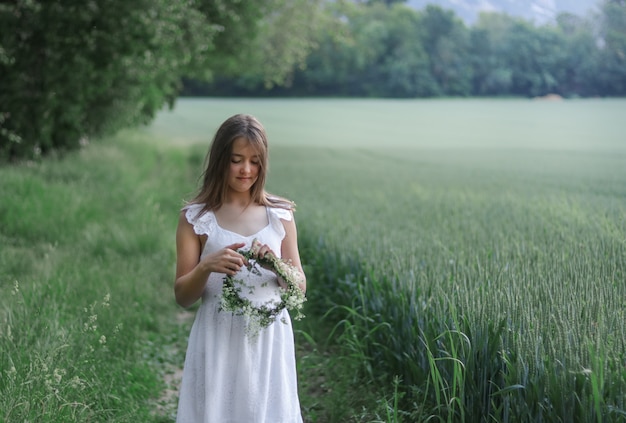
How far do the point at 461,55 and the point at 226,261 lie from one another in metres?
13.5

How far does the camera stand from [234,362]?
2.86 meters

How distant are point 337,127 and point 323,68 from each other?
12.2 ft

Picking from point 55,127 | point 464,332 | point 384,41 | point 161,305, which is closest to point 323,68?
point 384,41

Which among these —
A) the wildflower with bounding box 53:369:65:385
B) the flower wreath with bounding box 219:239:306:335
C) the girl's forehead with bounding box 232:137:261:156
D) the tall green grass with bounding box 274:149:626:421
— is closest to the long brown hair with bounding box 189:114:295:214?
the girl's forehead with bounding box 232:137:261:156

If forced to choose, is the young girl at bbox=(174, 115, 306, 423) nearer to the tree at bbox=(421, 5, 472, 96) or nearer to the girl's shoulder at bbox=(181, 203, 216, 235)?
the girl's shoulder at bbox=(181, 203, 216, 235)

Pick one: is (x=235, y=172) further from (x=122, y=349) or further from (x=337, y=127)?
(x=337, y=127)

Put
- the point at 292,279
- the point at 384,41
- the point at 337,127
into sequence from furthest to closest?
the point at 337,127
the point at 384,41
the point at 292,279

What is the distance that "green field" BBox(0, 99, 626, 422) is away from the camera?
3.12m

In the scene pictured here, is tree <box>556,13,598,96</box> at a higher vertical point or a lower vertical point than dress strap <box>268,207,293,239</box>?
higher

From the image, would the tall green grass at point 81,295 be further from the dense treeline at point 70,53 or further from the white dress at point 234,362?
the dense treeline at point 70,53

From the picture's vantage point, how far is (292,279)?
2697 mm

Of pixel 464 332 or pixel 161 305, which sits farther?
pixel 161 305

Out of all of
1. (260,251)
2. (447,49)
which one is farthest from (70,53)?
(260,251)

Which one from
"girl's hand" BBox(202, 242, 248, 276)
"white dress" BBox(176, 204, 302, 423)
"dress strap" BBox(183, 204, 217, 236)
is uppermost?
"dress strap" BBox(183, 204, 217, 236)
